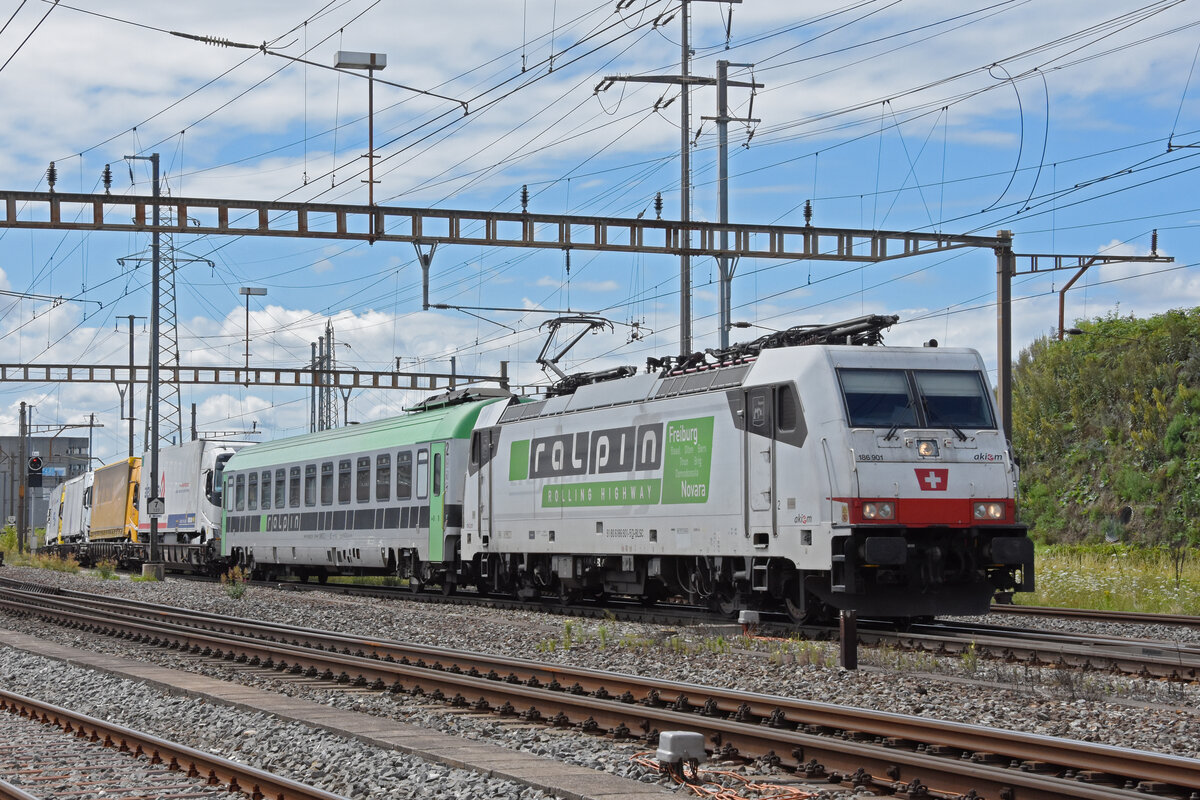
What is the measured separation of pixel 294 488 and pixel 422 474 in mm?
7322

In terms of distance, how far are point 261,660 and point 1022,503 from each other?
29.2 metres

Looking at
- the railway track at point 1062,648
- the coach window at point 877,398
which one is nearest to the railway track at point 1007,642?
the railway track at point 1062,648

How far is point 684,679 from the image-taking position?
13117mm

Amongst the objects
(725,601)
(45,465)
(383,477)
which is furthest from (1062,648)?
(45,465)

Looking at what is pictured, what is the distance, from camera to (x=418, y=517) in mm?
26812

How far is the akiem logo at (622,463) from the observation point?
730 inches

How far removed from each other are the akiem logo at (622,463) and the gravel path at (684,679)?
1.94 meters

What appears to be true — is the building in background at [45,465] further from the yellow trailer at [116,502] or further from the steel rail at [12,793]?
the steel rail at [12,793]

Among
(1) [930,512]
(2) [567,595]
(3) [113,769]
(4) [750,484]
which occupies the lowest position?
(3) [113,769]

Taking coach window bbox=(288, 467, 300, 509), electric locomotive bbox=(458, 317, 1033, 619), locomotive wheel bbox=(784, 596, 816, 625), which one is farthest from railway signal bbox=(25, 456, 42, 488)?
locomotive wheel bbox=(784, 596, 816, 625)

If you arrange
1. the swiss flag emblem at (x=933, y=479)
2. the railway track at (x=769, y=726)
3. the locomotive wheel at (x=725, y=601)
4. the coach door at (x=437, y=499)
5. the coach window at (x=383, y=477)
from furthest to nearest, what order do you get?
the coach window at (x=383, y=477)
the coach door at (x=437, y=499)
the locomotive wheel at (x=725, y=601)
the swiss flag emblem at (x=933, y=479)
the railway track at (x=769, y=726)

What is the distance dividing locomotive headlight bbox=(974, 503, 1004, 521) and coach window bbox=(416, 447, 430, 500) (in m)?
12.8

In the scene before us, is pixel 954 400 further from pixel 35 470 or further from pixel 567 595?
pixel 35 470

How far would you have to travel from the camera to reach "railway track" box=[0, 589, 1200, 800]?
7793mm
